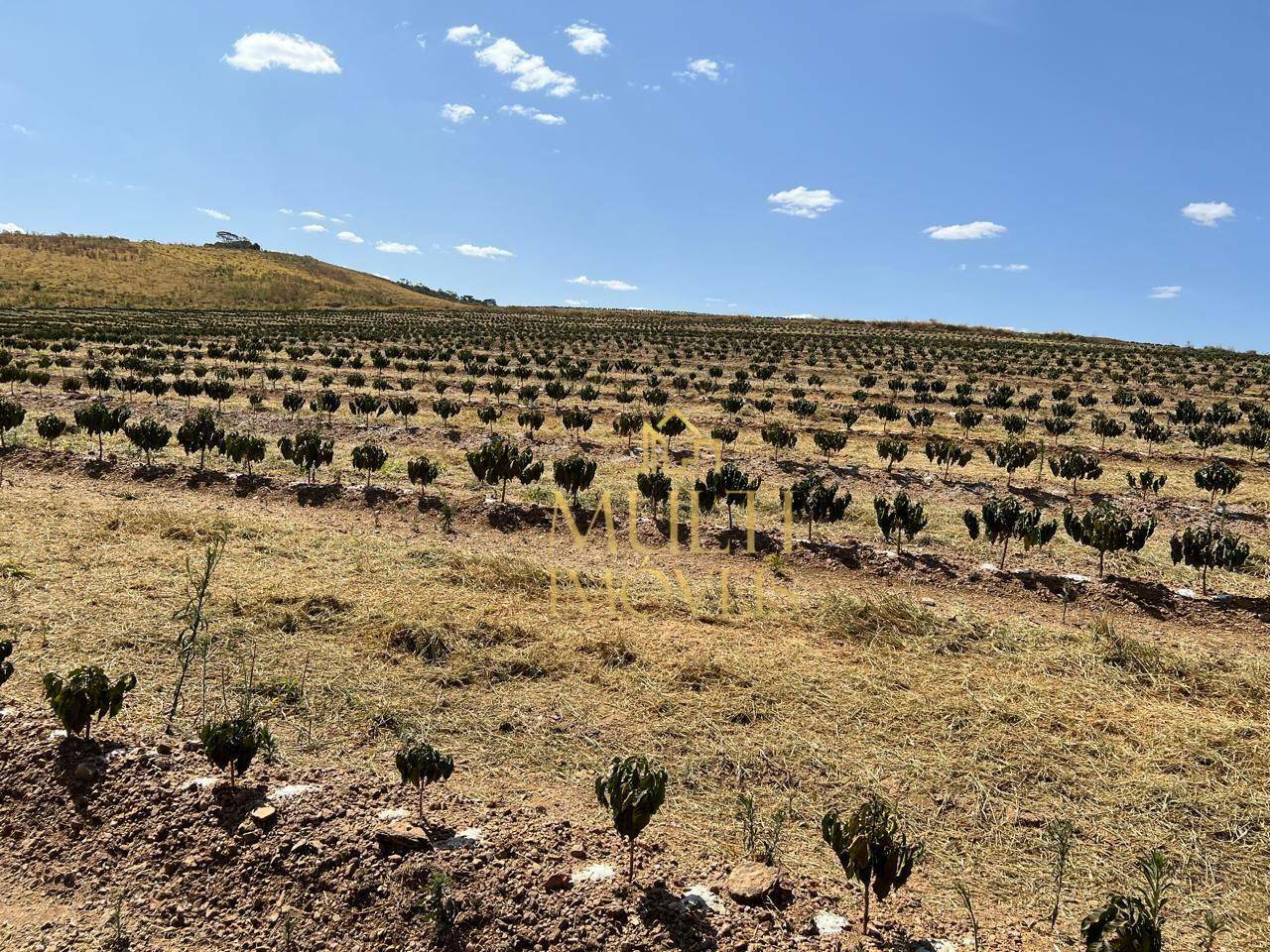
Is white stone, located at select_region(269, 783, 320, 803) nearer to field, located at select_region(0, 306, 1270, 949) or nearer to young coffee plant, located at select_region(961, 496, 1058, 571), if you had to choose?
field, located at select_region(0, 306, 1270, 949)

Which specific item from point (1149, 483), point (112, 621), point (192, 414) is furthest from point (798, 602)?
point (192, 414)

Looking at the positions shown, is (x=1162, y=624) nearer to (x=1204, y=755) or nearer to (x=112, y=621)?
(x=1204, y=755)

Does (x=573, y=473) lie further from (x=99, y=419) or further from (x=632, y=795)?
(x=99, y=419)

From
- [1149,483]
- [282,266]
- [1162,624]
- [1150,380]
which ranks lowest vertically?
[1162,624]

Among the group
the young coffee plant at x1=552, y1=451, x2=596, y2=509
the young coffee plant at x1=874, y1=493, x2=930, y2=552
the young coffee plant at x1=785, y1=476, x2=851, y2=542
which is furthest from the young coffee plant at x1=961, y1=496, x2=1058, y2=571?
the young coffee plant at x1=552, y1=451, x2=596, y2=509

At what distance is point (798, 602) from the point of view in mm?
9344

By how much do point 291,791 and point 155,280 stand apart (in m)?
117

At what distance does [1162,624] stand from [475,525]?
408 inches

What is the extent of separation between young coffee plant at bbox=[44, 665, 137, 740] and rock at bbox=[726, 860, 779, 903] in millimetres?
4702

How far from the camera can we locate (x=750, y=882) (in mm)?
4469

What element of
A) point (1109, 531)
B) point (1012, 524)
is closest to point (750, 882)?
point (1012, 524)

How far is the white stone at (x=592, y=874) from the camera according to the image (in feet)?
14.7

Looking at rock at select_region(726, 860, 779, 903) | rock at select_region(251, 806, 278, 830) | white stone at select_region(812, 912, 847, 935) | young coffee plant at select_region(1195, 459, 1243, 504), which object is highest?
young coffee plant at select_region(1195, 459, 1243, 504)

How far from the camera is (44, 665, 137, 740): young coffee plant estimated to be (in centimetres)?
A: 538
